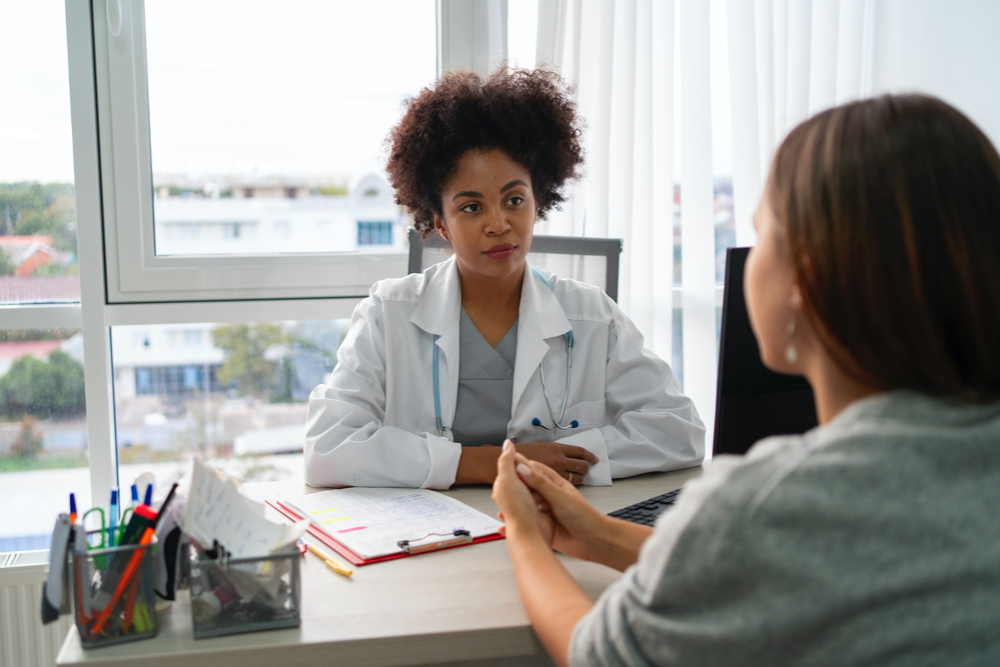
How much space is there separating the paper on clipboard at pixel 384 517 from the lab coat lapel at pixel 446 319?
11.2 inches

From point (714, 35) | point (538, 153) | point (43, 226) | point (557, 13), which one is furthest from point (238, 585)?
point (714, 35)

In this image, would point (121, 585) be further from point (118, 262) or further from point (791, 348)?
point (118, 262)

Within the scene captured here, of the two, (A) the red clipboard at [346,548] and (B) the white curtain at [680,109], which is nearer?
(A) the red clipboard at [346,548]

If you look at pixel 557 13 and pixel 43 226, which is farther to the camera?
pixel 557 13

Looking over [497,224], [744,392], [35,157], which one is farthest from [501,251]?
[35,157]

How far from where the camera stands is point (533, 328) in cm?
163

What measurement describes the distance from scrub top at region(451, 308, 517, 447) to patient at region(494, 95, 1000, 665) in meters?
0.99

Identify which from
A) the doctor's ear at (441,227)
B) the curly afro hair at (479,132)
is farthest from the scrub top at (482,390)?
the curly afro hair at (479,132)

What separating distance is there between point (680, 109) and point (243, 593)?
200 centimetres

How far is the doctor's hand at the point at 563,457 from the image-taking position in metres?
1.36

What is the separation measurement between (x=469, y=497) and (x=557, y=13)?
158 cm

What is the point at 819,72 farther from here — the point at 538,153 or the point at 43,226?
the point at 43,226

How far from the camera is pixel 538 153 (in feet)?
5.76

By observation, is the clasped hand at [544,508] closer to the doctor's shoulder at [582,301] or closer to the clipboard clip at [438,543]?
the clipboard clip at [438,543]
